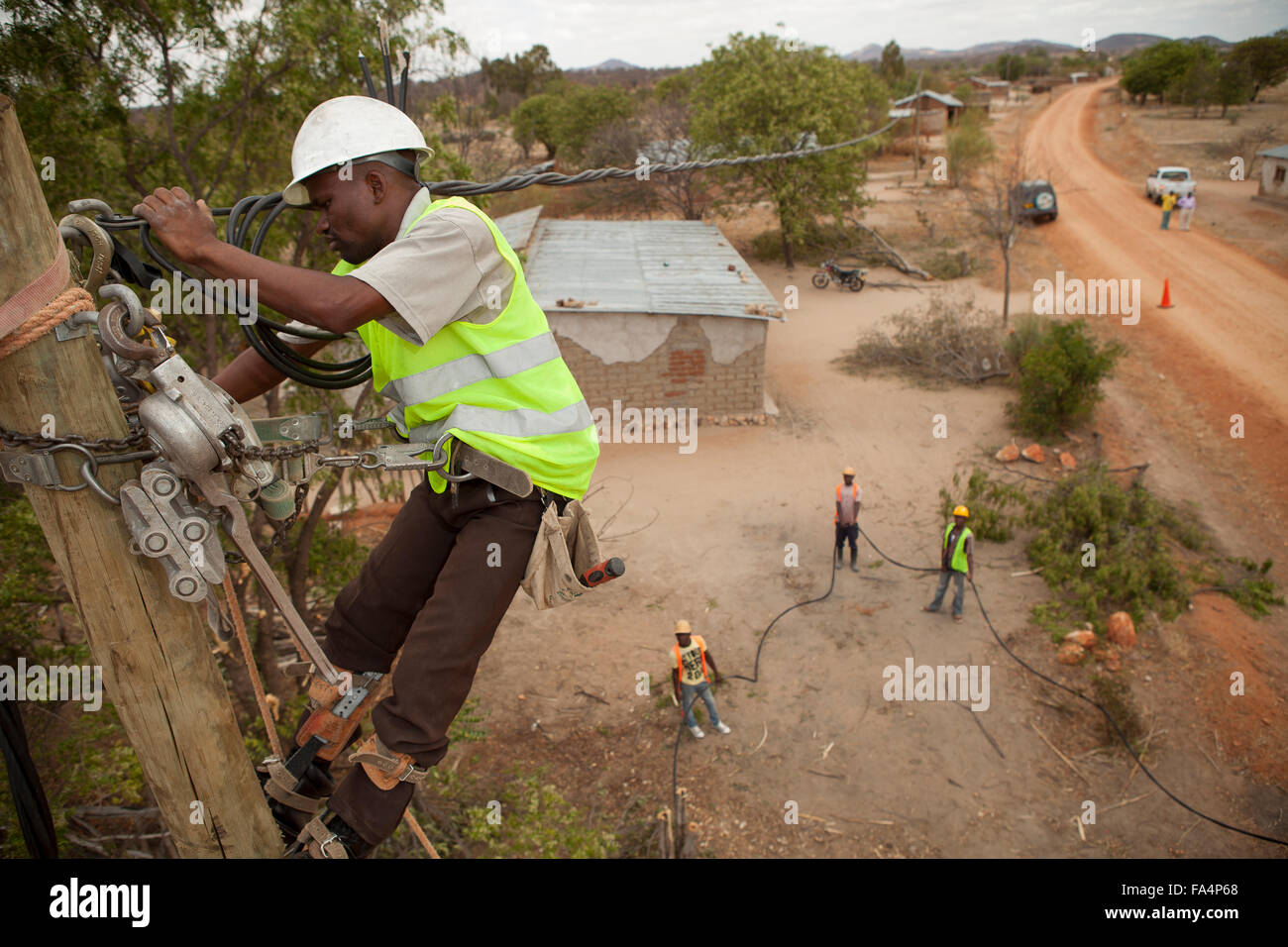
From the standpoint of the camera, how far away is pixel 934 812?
8484 millimetres

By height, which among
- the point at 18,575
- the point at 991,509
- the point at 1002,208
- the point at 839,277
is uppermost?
the point at 1002,208

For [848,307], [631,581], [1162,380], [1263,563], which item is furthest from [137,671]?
[848,307]

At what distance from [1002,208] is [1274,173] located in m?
8.25

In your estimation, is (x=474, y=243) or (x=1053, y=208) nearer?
(x=474, y=243)

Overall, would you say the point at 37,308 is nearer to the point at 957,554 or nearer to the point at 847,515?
the point at 957,554

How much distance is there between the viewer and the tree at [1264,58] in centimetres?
2783

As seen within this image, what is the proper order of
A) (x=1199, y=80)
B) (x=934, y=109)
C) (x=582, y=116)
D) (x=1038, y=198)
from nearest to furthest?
(x=1038, y=198) → (x=582, y=116) → (x=1199, y=80) → (x=934, y=109)

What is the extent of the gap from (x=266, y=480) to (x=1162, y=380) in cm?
2017

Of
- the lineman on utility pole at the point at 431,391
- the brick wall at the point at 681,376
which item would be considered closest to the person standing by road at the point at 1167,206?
the brick wall at the point at 681,376

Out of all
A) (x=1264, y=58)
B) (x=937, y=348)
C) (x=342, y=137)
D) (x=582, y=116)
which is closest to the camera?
(x=342, y=137)

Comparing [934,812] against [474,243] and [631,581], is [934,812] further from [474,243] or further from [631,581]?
[474,243]

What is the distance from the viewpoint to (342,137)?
255 cm

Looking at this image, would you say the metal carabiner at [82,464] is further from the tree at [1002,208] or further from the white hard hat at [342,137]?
the tree at [1002,208]
